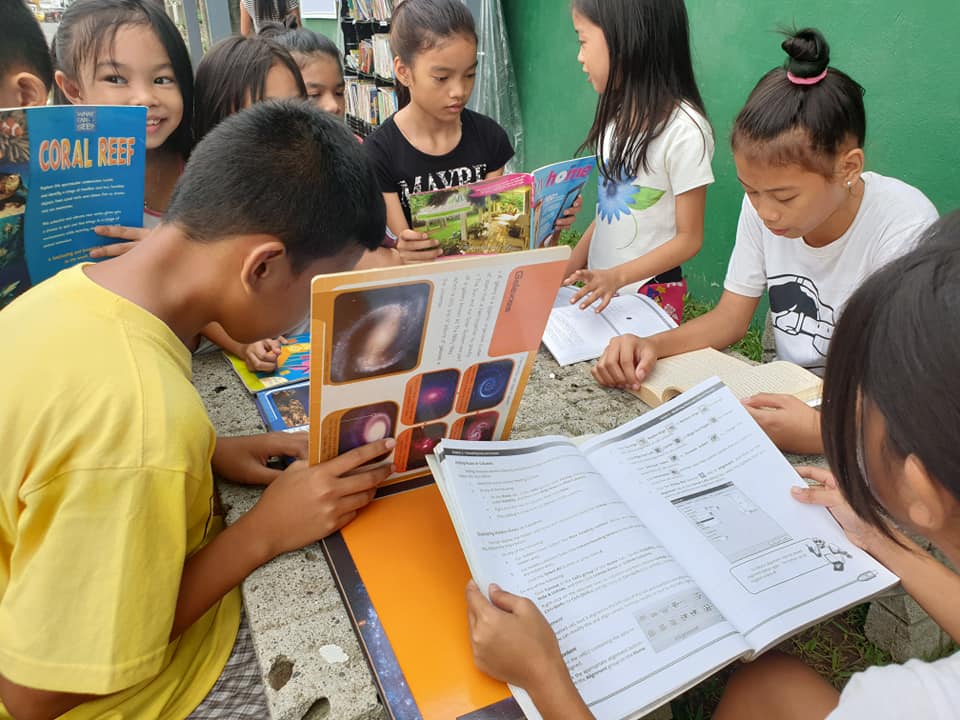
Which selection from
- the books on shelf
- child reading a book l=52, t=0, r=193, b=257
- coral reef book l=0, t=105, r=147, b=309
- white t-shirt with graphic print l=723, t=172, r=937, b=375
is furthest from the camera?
the books on shelf

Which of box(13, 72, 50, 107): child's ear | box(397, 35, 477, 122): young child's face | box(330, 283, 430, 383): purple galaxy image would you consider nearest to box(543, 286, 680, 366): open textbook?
box(330, 283, 430, 383): purple galaxy image

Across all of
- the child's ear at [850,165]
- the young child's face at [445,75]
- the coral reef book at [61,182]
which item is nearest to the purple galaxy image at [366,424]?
the coral reef book at [61,182]

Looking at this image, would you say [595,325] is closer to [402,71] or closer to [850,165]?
[850,165]

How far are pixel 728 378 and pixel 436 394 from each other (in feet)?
1.83

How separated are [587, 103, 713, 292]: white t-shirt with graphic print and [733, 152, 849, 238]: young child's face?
0.37m

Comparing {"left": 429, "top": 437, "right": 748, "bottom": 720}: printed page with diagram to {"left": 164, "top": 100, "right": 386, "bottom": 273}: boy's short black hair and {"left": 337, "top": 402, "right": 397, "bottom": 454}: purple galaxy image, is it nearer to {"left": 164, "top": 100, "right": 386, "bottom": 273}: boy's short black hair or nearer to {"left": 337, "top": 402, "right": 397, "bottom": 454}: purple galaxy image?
{"left": 337, "top": 402, "right": 397, "bottom": 454}: purple galaxy image

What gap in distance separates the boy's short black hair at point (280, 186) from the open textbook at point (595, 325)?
0.49 meters

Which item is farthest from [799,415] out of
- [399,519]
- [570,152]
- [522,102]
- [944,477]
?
[522,102]

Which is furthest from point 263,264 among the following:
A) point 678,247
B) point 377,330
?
point 678,247

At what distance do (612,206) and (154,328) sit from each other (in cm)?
136

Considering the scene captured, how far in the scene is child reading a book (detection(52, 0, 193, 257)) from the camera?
1408 mm

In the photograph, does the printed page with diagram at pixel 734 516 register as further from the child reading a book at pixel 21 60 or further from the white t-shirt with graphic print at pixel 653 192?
the child reading a book at pixel 21 60

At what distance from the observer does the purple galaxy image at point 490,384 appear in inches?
31.8

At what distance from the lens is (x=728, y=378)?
111 cm
